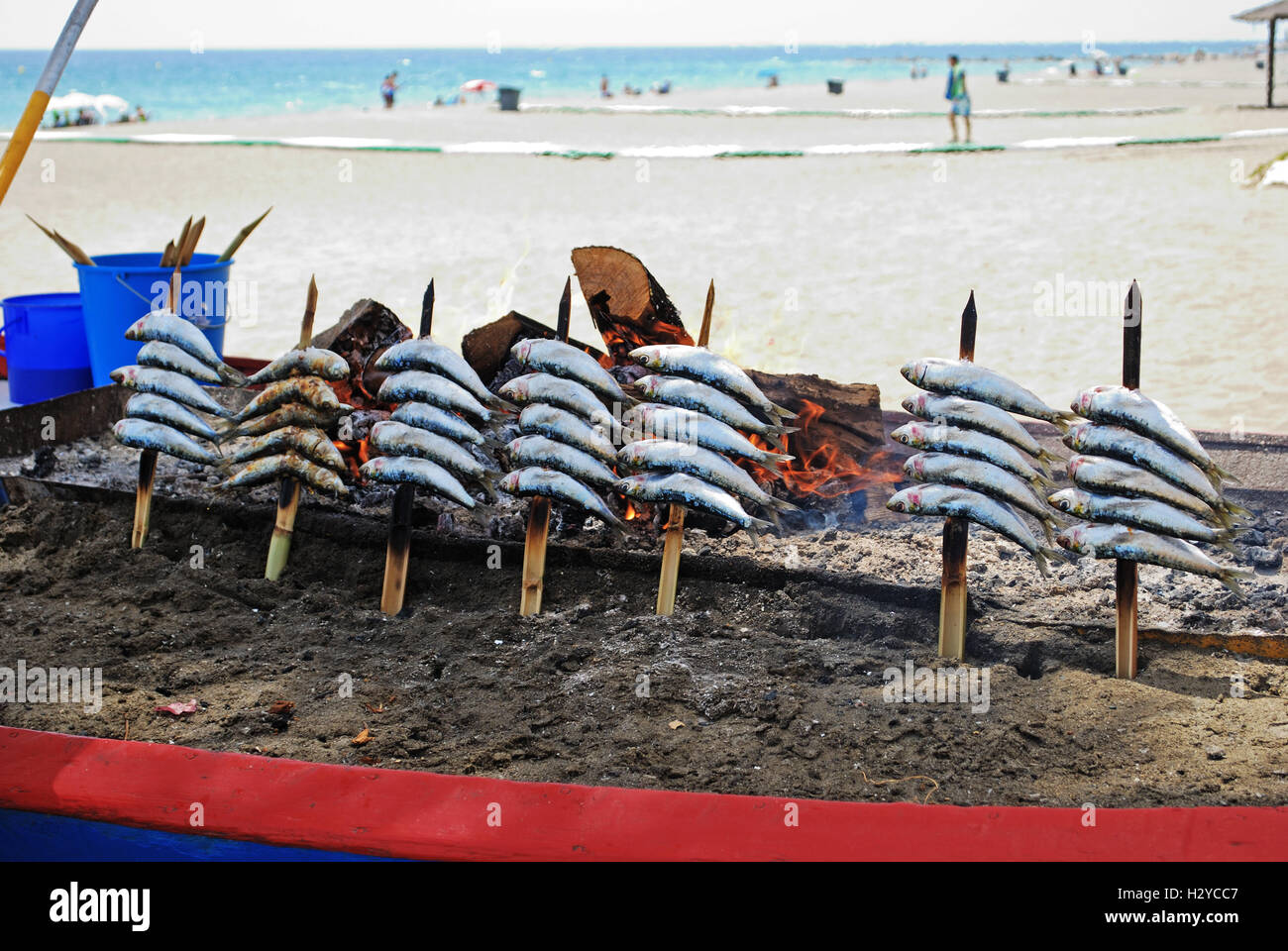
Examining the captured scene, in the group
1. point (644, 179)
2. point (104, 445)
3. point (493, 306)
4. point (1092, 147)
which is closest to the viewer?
point (104, 445)

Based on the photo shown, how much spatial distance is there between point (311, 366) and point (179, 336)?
0.62 metres

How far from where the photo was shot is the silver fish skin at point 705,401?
149 inches

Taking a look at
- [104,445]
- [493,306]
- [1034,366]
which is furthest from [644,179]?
[104,445]

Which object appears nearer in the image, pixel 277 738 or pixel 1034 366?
pixel 277 738

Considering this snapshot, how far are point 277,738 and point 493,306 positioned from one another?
146 inches

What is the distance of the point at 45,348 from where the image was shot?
6438 mm

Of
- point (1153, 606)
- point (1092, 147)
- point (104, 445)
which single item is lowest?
point (1153, 606)

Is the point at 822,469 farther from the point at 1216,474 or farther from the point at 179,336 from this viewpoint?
the point at 179,336

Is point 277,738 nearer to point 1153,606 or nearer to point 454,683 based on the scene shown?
point 454,683

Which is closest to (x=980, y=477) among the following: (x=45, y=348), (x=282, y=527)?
(x=282, y=527)

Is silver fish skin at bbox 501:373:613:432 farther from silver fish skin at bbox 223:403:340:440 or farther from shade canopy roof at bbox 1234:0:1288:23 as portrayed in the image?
shade canopy roof at bbox 1234:0:1288:23

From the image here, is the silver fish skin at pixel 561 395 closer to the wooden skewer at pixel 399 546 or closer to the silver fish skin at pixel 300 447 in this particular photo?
the wooden skewer at pixel 399 546

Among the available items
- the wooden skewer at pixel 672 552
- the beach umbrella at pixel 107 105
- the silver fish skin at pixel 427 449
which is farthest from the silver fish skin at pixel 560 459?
the beach umbrella at pixel 107 105

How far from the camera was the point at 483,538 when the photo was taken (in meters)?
4.41
